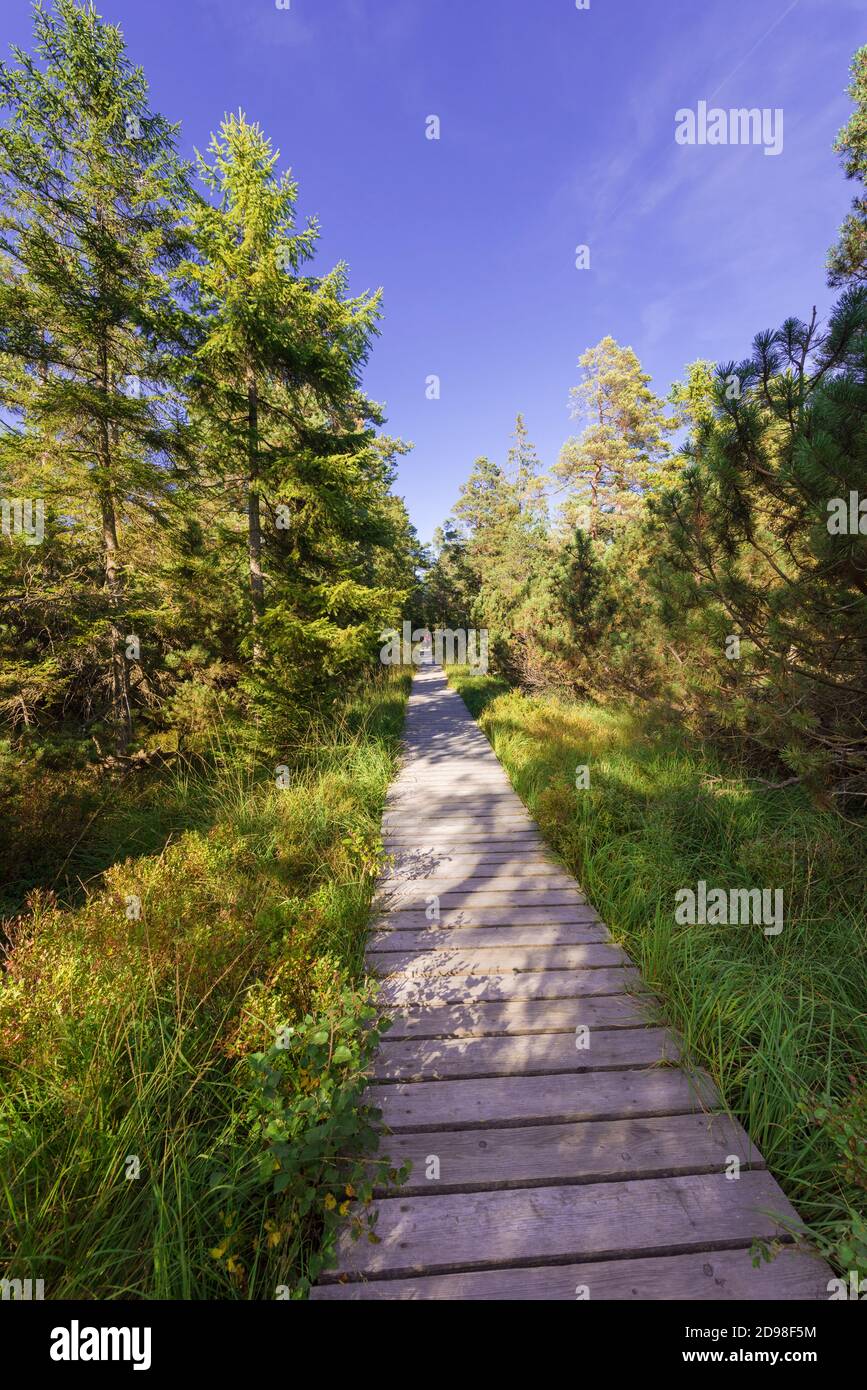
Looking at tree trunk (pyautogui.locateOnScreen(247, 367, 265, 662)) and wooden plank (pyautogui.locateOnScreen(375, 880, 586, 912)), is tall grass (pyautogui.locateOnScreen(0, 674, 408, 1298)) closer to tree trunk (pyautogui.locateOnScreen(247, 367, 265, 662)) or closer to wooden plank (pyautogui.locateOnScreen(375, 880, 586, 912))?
wooden plank (pyautogui.locateOnScreen(375, 880, 586, 912))

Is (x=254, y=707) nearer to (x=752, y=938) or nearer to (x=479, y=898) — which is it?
(x=479, y=898)

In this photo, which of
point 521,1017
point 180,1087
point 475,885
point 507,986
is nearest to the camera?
point 180,1087

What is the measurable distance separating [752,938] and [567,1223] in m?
2.21

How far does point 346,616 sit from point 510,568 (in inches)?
486

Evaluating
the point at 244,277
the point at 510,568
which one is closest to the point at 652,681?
the point at 244,277

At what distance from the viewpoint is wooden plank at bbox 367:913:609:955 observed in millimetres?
3031

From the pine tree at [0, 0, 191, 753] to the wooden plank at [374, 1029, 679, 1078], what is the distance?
638 centimetres

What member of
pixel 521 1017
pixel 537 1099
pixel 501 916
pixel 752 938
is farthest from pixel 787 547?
pixel 537 1099

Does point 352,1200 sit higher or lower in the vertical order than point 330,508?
lower

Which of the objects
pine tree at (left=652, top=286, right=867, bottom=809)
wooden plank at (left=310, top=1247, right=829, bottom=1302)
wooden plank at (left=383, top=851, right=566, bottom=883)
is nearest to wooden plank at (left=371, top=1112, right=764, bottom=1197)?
wooden plank at (left=310, top=1247, right=829, bottom=1302)

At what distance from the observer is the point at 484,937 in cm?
312

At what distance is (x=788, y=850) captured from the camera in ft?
11.6

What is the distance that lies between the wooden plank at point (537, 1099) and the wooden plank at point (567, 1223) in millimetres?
242
